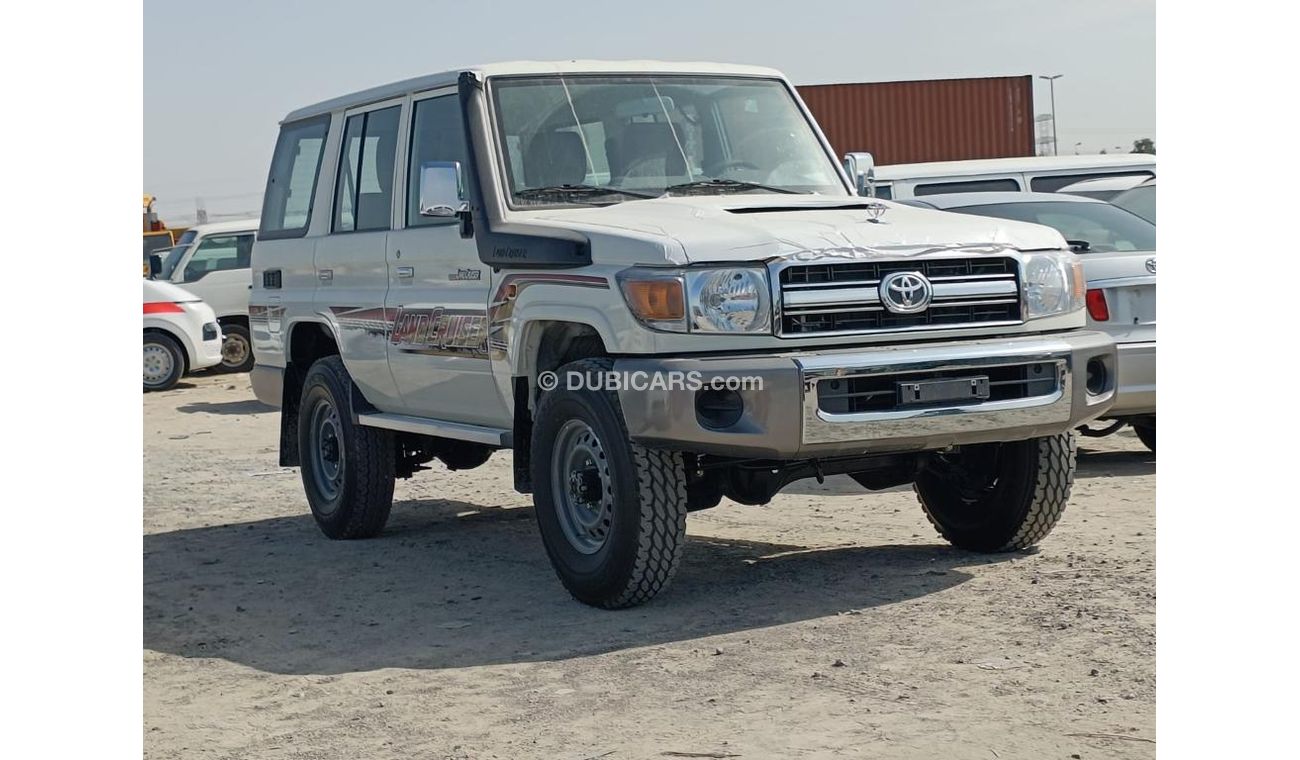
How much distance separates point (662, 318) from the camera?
18.8 feet

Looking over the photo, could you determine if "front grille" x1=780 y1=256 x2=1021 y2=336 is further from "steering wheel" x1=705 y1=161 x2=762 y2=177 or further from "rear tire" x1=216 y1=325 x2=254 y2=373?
"rear tire" x1=216 y1=325 x2=254 y2=373

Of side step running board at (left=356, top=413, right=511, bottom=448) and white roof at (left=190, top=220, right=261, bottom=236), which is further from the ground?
white roof at (left=190, top=220, right=261, bottom=236)

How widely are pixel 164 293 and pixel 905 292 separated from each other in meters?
14.3

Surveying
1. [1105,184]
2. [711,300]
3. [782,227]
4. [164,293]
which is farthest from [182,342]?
[711,300]

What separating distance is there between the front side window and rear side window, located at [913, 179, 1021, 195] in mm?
10048

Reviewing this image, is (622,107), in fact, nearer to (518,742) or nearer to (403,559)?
(403,559)

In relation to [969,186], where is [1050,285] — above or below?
below

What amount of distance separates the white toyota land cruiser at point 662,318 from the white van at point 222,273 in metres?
12.4

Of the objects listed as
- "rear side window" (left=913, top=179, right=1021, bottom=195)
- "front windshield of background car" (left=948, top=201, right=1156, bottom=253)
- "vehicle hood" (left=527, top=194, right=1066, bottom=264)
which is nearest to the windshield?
"front windshield of background car" (left=948, top=201, right=1156, bottom=253)

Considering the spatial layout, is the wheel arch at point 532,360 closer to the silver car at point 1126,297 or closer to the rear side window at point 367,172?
the rear side window at point 367,172

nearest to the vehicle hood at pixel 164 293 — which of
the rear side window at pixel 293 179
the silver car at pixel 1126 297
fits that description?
the rear side window at pixel 293 179

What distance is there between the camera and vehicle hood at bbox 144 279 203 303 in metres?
18.5

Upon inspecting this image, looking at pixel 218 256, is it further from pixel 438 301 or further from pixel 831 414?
pixel 831 414

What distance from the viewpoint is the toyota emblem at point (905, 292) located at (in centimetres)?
585
